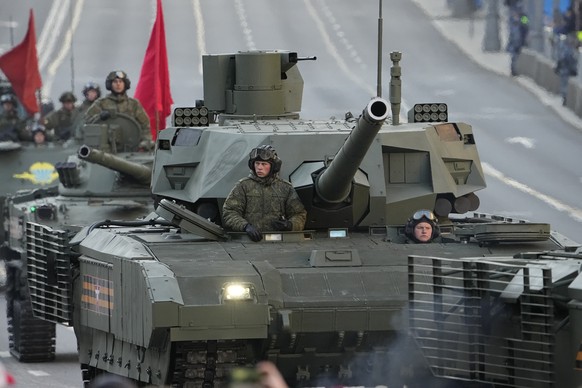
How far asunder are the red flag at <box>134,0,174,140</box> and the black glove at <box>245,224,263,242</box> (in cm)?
1270

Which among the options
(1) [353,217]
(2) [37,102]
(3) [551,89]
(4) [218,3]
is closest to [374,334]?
Answer: (1) [353,217]

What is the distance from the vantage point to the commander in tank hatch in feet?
68.3

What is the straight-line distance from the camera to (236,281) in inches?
731

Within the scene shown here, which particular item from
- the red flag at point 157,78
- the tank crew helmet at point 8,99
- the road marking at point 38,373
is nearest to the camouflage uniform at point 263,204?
the road marking at point 38,373

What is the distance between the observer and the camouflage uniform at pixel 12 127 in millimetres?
36781

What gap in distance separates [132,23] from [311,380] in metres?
55.4

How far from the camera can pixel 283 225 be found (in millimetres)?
20734

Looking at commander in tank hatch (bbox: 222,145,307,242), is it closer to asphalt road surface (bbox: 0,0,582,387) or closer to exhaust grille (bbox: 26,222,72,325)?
exhaust grille (bbox: 26,222,72,325)

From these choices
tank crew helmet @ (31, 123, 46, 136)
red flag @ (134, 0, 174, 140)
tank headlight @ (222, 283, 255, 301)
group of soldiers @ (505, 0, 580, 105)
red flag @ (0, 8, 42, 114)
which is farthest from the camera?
group of soldiers @ (505, 0, 580, 105)

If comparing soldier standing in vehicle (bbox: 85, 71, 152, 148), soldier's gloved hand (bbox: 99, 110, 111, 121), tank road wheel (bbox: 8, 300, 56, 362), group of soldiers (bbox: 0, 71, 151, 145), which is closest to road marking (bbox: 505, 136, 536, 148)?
group of soldiers (bbox: 0, 71, 151, 145)

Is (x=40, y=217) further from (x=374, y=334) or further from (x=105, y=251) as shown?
(x=374, y=334)

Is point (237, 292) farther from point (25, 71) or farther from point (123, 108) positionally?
point (25, 71)

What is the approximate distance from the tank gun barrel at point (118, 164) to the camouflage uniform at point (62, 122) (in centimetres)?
756

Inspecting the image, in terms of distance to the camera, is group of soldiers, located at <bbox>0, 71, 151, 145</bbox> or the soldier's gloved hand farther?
group of soldiers, located at <bbox>0, 71, 151, 145</bbox>
